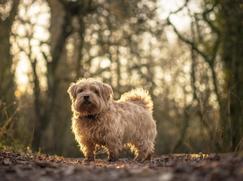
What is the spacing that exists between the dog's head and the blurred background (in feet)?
6.97

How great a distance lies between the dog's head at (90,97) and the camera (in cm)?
995

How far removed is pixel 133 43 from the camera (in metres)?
21.0

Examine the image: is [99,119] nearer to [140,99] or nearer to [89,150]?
[89,150]

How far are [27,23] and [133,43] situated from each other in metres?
4.12

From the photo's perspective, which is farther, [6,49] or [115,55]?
[115,55]

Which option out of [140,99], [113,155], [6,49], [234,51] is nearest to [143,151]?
[113,155]

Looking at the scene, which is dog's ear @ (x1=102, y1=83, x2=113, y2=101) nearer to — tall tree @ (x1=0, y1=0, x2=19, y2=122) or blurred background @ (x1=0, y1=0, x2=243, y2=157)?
blurred background @ (x1=0, y1=0, x2=243, y2=157)

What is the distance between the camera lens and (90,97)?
9.93 m

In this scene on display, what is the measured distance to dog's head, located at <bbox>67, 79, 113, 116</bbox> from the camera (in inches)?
392

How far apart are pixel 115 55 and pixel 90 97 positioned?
12.5 m

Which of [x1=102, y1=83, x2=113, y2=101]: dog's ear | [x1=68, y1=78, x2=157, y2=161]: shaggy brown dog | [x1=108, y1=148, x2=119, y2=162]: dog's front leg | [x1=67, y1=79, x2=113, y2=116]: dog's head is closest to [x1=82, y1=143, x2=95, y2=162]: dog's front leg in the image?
[x1=68, y1=78, x2=157, y2=161]: shaggy brown dog

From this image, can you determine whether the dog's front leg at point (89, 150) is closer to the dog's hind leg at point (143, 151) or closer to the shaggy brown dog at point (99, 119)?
the shaggy brown dog at point (99, 119)

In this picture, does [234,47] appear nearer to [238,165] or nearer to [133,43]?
[133,43]

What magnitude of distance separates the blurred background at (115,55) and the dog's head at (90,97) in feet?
6.97
